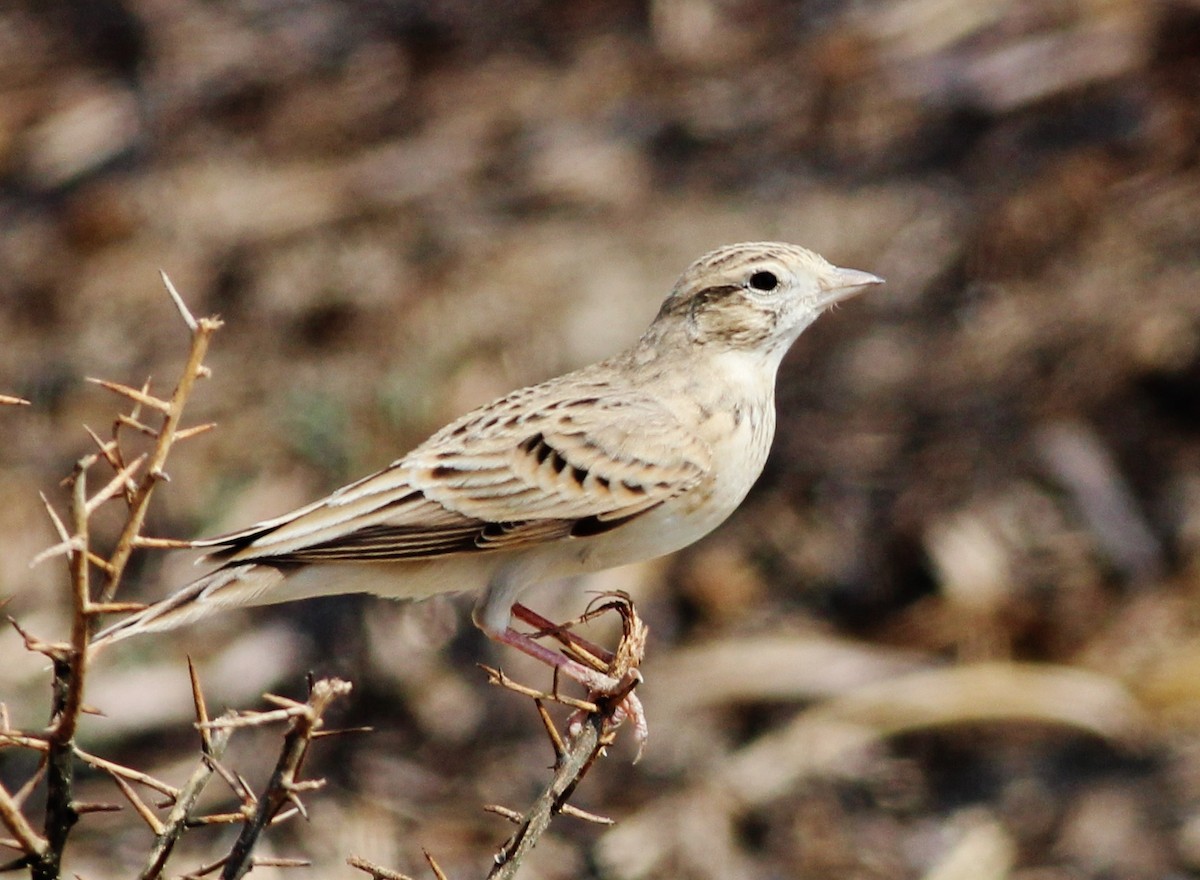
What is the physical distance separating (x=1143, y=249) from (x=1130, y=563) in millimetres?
2198

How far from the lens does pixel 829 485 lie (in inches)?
408

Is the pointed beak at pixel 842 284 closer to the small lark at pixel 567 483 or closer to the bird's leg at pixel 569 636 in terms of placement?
the small lark at pixel 567 483

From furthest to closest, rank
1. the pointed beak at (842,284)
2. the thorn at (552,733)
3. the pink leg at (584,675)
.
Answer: the pointed beak at (842,284) < the pink leg at (584,675) < the thorn at (552,733)

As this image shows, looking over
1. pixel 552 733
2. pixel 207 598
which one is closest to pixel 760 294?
pixel 207 598

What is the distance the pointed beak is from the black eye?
0.48ft

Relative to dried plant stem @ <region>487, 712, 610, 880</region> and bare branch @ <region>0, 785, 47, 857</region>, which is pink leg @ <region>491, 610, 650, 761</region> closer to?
dried plant stem @ <region>487, 712, 610, 880</region>

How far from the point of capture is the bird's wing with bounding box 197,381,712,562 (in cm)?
476

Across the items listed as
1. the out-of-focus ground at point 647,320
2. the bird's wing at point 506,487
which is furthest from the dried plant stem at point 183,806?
the out-of-focus ground at point 647,320

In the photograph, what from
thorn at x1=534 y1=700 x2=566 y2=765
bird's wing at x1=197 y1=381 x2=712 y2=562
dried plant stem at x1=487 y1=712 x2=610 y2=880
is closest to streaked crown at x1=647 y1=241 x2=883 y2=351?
bird's wing at x1=197 y1=381 x2=712 y2=562

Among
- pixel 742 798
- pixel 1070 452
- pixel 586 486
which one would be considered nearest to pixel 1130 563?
pixel 1070 452

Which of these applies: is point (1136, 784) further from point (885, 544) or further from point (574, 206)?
point (574, 206)

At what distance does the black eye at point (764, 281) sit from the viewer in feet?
18.1

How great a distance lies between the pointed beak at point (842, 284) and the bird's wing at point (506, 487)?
61cm

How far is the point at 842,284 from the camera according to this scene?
5.43 metres
